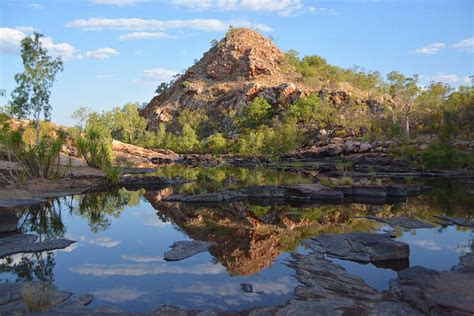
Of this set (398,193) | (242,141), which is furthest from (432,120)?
(398,193)

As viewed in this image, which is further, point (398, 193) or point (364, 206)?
point (398, 193)

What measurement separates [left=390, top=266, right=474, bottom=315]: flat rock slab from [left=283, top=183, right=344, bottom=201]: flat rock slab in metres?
10.5

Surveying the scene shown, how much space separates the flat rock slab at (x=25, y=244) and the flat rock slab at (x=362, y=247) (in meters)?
6.36

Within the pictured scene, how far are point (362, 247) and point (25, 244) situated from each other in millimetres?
7894

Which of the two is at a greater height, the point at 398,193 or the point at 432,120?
the point at 432,120

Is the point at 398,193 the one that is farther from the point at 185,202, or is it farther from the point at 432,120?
the point at 432,120

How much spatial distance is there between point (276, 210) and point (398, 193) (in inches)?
278

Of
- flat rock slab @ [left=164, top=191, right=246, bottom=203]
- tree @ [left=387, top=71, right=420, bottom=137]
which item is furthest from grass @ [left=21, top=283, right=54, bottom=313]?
tree @ [left=387, top=71, right=420, bottom=137]

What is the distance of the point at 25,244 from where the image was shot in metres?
9.71

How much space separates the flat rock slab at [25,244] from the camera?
366 inches

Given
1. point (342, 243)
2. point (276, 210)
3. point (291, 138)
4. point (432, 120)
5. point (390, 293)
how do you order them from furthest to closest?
point (432, 120) → point (291, 138) → point (276, 210) → point (342, 243) → point (390, 293)

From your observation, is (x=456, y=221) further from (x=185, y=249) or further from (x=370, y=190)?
(x=185, y=249)

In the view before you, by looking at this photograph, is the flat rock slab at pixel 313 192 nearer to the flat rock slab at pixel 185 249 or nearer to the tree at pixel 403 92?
the flat rock slab at pixel 185 249

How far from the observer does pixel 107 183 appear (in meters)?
23.6
